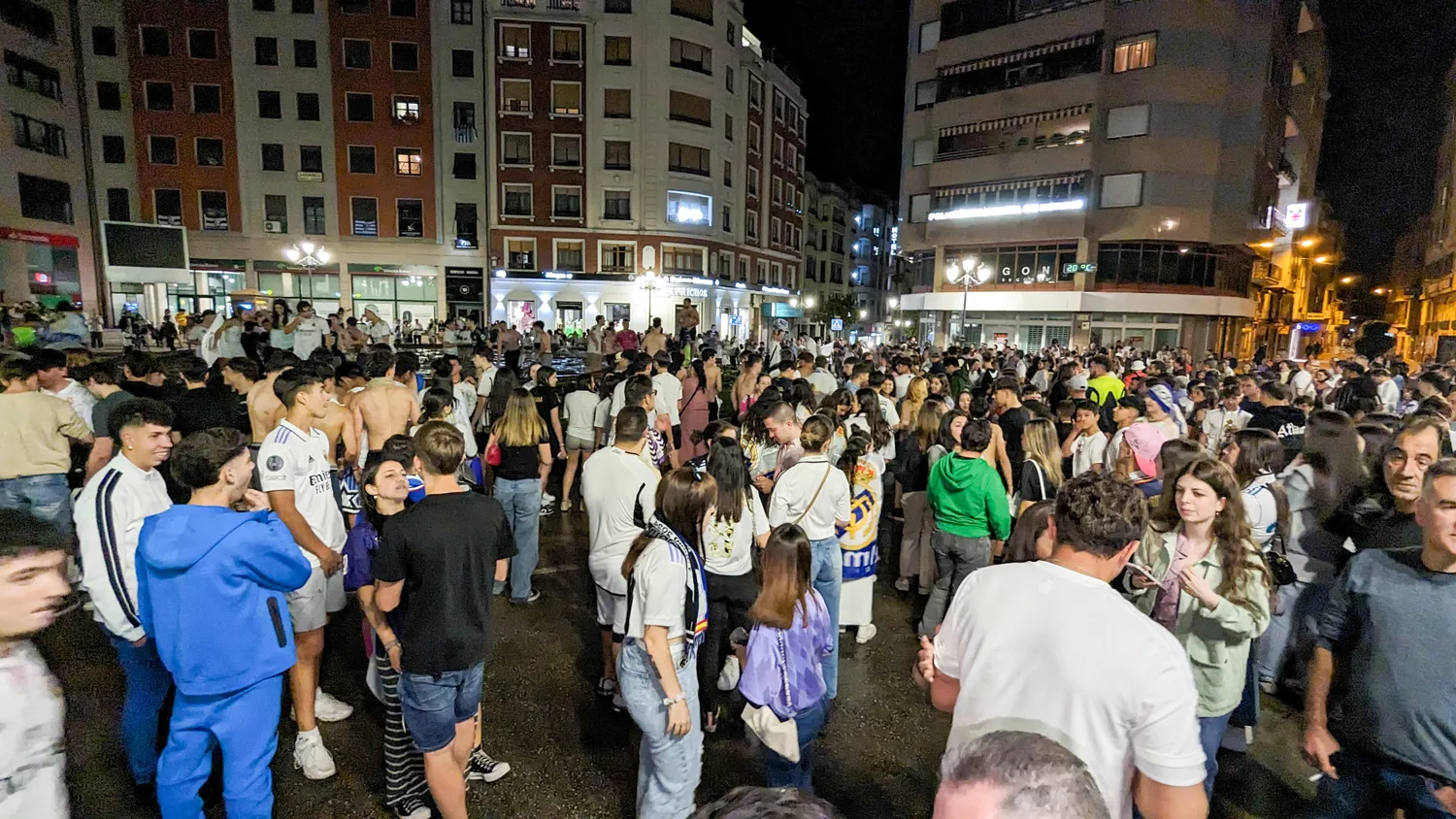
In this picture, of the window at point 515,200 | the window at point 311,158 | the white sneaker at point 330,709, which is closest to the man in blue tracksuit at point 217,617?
the white sneaker at point 330,709

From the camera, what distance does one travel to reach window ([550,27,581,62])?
3584cm

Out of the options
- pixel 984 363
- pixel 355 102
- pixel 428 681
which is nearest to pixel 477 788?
pixel 428 681

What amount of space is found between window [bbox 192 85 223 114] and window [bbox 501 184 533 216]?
14.1 meters

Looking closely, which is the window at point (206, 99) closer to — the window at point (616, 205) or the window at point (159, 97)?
the window at point (159, 97)

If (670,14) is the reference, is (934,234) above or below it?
below

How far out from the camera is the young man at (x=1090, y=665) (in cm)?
188

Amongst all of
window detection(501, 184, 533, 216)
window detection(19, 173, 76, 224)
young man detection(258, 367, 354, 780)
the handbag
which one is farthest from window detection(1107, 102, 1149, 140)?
window detection(19, 173, 76, 224)

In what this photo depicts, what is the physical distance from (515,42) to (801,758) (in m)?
39.9

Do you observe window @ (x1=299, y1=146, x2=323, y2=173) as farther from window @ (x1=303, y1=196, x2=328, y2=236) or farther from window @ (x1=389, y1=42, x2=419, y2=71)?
window @ (x1=389, y1=42, x2=419, y2=71)

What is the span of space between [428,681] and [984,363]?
14164 millimetres

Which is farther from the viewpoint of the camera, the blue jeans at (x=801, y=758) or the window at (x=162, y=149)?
the window at (x=162, y=149)

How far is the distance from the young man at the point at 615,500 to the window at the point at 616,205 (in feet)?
115

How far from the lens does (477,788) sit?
12.6ft

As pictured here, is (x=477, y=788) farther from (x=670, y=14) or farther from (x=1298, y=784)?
(x=670, y=14)
